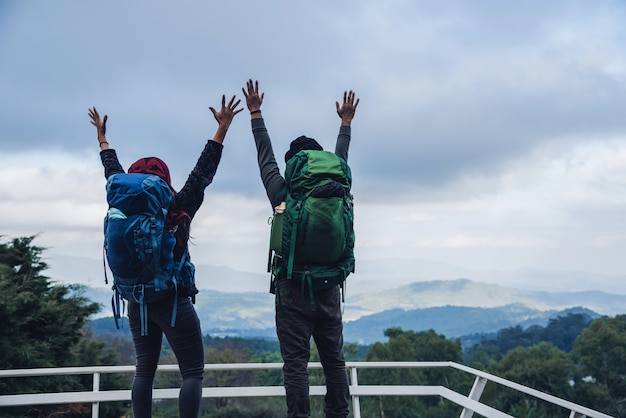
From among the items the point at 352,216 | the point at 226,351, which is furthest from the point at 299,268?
the point at 226,351

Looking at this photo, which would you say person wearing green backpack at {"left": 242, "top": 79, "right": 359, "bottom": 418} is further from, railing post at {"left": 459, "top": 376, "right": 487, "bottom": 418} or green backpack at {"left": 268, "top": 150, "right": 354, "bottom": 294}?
railing post at {"left": 459, "top": 376, "right": 487, "bottom": 418}

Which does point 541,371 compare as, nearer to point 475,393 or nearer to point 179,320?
point 475,393

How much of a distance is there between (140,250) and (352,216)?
1158 mm

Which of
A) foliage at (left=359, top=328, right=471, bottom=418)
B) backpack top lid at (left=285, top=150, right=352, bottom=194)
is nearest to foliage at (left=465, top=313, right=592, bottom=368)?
foliage at (left=359, top=328, right=471, bottom=418)

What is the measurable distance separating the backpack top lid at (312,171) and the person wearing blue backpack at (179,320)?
0.41 metres

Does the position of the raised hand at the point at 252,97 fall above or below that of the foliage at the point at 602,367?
above

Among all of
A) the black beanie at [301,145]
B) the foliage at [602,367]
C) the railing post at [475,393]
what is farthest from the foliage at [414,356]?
the black beanie at [301,145]

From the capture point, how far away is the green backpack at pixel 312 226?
338 centimetres

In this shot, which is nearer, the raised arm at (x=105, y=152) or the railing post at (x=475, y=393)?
the raised arm at (x=105, y=152)

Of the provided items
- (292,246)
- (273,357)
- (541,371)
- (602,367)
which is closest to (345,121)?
(292,246)

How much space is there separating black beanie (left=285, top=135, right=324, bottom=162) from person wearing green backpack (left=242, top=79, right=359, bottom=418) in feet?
0.60

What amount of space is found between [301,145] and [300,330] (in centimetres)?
109

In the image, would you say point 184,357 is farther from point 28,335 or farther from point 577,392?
point 577,392

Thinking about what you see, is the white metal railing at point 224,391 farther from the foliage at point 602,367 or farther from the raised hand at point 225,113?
the foliage at point 602,367
